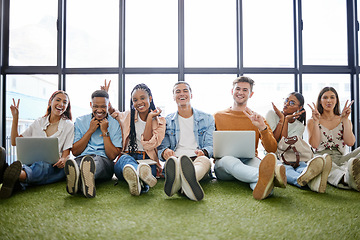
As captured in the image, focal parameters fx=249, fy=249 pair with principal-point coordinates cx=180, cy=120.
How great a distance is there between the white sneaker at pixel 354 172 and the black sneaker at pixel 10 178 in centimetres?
210

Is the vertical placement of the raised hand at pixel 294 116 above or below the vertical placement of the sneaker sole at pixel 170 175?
above

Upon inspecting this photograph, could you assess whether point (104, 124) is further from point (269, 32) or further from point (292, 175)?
point (269, 32)

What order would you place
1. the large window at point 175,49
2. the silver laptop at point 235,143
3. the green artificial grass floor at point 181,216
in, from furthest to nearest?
the large window at point 175,49
the silver laptop at point 235,143
the green artificial grass floor at point 181,216

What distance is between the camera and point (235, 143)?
75.5 inches

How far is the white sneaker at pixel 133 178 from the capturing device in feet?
5.03

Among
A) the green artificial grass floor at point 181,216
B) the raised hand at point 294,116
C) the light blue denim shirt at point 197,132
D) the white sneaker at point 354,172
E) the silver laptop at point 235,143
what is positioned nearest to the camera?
the green artificial grass floor at point 181,216

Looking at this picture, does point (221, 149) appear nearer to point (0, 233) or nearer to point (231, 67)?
point (0, 233)

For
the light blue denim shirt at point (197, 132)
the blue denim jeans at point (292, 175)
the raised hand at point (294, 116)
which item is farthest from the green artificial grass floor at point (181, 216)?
the raised hand at point (294, 116)

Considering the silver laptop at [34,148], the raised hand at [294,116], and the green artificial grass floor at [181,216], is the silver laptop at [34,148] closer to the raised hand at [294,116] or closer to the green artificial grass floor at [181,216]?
the green artificial grass floor at [181,216]

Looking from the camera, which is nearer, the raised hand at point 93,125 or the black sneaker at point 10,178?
the black sneaker at point 10,178

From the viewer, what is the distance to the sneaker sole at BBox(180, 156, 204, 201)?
4.56 feet

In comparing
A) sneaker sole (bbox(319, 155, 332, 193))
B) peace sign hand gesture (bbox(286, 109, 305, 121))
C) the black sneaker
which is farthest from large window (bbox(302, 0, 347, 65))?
the black sneaker

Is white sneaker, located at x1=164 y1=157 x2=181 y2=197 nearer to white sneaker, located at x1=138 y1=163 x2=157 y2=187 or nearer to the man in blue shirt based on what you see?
white sneaker, located at x1=138 y1=163 x2=157 y2=187

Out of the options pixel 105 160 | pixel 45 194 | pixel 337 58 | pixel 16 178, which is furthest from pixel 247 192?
pixel 337 58
